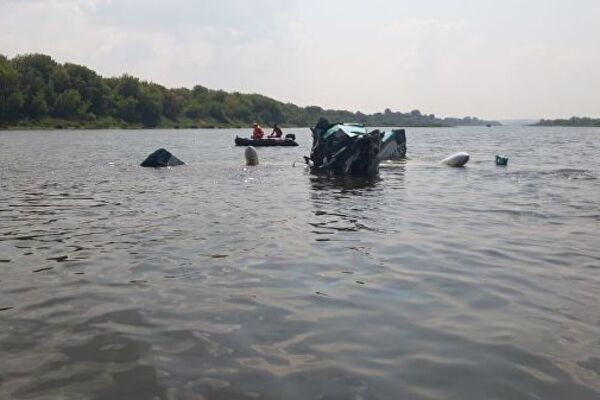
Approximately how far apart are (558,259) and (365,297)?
4.40m

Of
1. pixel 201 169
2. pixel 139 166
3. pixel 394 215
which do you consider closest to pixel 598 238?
pixel 394 215

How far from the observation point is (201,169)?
3073cm

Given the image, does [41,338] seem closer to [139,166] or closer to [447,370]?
[447,370]

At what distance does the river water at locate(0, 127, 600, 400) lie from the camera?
17.0ft

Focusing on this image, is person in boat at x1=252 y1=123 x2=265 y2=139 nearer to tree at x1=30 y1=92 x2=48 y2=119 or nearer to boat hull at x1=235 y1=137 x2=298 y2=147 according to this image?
boat hull at x1=235 y1=137 x2=298 y2=147

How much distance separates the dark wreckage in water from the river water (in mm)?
10780

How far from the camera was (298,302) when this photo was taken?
7.42 metres

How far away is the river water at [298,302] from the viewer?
5.18m

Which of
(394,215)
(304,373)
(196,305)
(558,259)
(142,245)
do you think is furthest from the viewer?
(394,215)

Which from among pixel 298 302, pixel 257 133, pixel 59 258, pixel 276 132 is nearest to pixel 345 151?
pixel 59 258

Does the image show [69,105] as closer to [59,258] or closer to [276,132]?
[276,132]

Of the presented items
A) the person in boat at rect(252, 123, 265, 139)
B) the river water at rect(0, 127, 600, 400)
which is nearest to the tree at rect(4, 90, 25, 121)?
the person in boat at rect(252, 123, 265, 139)

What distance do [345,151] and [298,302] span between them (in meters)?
20.5

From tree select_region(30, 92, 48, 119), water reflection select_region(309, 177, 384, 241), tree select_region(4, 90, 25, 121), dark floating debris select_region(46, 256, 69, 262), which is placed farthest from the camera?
tree select_region(30, 92, 48, 119)
